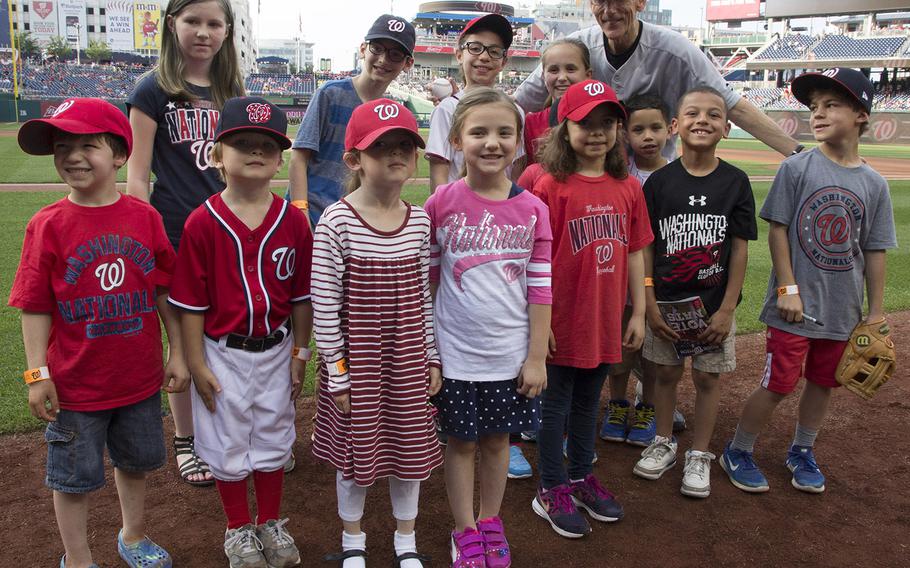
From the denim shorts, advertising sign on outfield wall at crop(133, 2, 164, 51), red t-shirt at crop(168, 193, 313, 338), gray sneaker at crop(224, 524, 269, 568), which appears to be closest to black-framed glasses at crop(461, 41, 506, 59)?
red t-shirt at crop(168, 193, 313, 338)

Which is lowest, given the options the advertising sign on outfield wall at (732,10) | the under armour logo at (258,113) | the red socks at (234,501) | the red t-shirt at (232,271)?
the red socks at (234,501)

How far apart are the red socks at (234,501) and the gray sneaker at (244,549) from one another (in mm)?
Result: 27

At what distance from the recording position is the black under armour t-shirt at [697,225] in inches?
128

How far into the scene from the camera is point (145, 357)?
246cm

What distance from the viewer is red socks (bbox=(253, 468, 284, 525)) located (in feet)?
8.71

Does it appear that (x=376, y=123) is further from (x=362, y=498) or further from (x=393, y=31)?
(x=362, y=498)

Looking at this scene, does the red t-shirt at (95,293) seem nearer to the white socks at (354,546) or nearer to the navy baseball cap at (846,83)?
the white socks at (354,546)

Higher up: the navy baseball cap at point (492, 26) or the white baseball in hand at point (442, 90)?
the navy baseball cap at point (492, 26)

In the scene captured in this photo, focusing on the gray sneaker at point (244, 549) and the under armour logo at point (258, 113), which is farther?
the gray sneaker at point (244, 549)

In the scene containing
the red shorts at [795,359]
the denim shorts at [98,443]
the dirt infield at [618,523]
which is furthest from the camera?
the red shorts at [795,359]

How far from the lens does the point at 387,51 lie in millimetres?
3422

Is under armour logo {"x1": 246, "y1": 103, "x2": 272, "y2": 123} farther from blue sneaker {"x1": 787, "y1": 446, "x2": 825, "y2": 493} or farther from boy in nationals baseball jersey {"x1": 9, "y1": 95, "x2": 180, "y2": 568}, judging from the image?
blue sneaker {"x1": 787, "y1": 446, "x2": 825, "y2": 493}

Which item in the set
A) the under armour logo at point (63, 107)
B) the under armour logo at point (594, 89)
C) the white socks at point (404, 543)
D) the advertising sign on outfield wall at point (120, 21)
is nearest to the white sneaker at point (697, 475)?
the white socks at point (404, 543)

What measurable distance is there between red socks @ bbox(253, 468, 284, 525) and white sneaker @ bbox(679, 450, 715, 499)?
1856 millimetres
